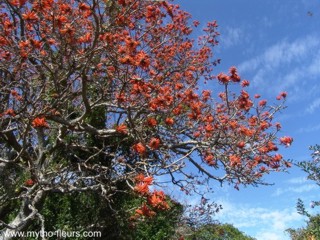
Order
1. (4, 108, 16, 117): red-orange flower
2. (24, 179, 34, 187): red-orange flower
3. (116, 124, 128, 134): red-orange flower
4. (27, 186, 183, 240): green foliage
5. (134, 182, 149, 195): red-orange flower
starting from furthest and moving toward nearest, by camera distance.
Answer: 1. (27, 186, 183, 240): green foliage
2. (24, 179, 34, 187): red-orange flower
3. (116, 124, 128, 134): red-orange flower
4. (4, 108, 16, 117): red-orange flower
5. (134, 182, 149, 195): red-orange flower

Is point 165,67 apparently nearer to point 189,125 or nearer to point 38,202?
point 189,125

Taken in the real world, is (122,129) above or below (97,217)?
above

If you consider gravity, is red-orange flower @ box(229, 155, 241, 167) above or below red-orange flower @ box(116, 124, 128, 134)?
below

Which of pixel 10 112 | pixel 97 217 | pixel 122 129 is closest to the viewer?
pixel 10 112

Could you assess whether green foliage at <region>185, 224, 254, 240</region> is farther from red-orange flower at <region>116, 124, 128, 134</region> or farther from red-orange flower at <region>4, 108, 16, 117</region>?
red-orange flower at <region>4, 108, 16, 117</region>

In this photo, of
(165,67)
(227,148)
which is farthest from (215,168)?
(165,67)

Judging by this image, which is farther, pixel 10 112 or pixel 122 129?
pixel 122 129

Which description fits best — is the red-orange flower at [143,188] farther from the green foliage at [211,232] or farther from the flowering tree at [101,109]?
the green foliage at [211,232]

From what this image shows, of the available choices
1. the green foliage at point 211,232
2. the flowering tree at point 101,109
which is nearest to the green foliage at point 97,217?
the flowering tree at point 101,109

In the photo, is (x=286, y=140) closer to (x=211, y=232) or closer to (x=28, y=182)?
(x=28, y=182)

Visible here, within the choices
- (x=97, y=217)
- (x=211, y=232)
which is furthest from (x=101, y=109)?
(x=211, y=232)

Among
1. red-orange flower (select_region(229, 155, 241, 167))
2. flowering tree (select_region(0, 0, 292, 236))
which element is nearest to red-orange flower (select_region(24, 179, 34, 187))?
flowering tree (select_region(0, 0, 292, 236))

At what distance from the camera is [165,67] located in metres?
9.26

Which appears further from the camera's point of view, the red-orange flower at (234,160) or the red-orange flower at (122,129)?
the red-orange flower at (234,160)
